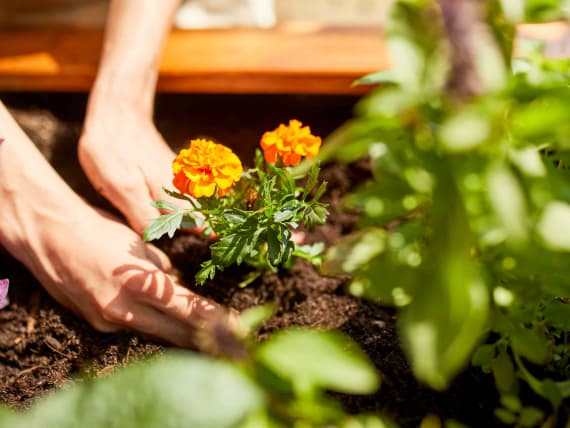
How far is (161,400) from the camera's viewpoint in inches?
22.4

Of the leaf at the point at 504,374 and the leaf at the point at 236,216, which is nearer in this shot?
the leaf at the point at 504,374

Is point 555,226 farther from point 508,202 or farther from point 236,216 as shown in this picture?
point 236,216

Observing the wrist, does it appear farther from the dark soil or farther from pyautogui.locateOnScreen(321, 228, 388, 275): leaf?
pyautogui.locateOnScreen(321, 228, 388, 275): leaf

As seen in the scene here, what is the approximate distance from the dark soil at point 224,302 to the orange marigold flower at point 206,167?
11.8 inches

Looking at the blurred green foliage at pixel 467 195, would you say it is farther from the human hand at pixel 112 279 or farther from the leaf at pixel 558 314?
the human hand at pixel 112 279

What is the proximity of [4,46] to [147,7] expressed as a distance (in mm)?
457

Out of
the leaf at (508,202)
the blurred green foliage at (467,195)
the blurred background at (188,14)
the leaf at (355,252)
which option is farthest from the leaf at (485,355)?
Result: the blurred background at (188,14)

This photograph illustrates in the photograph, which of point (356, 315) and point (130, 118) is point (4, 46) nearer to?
point (130, 118)

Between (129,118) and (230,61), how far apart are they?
1.03 ft

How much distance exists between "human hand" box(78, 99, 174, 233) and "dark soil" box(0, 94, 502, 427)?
0.34 feet

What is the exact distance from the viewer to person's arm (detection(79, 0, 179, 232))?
1301 mm

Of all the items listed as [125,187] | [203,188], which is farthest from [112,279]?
[203,188]

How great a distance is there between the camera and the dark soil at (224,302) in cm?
101

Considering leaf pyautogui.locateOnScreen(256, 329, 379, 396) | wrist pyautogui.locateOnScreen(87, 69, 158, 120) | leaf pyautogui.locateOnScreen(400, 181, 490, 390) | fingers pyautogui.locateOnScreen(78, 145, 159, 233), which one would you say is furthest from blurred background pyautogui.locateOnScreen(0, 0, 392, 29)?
leaf pyautogui.locateOnScreen(256, 329, 379, 396)
